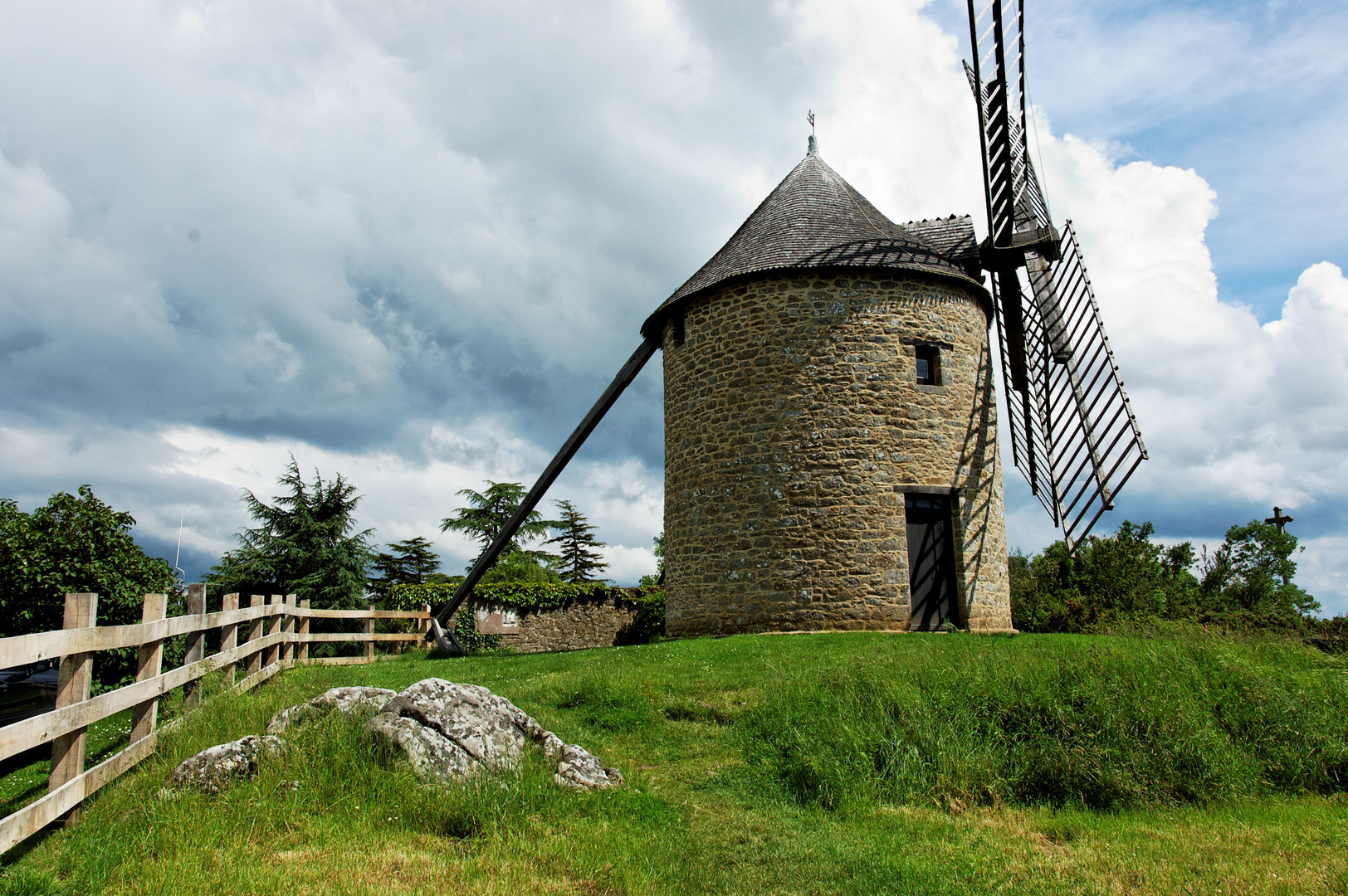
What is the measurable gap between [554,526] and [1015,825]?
36066 mm

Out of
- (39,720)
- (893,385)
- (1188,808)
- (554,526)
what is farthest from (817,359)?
(554,526)

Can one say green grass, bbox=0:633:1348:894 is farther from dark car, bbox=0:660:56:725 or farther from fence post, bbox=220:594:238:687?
dark car, bbox=0:660:56:725

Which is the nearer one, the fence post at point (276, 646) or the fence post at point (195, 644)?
the fence post at point (195, 644)

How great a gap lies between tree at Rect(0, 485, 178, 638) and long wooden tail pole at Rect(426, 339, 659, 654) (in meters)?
6.59

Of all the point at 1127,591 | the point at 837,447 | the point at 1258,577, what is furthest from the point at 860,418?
the point at 1258,577

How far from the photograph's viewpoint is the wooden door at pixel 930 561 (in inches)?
520

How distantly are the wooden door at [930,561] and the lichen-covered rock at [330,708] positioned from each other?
9.53m

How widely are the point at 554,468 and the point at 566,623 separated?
18.4 ft

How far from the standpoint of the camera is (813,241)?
47.1 ft

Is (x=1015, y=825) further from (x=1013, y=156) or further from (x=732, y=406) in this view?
(x=1013, y=156)

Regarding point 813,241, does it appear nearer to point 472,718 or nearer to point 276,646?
point 276,646

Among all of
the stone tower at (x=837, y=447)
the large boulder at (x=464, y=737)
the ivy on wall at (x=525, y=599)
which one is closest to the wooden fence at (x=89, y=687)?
the large boulder at (x=464, y=737)

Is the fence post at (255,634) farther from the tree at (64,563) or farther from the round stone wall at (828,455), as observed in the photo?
the round stone wall at (828,455)

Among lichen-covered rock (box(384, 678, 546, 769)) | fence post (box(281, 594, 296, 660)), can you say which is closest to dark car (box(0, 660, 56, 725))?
fence post (box(281, 594, 296, 660))
